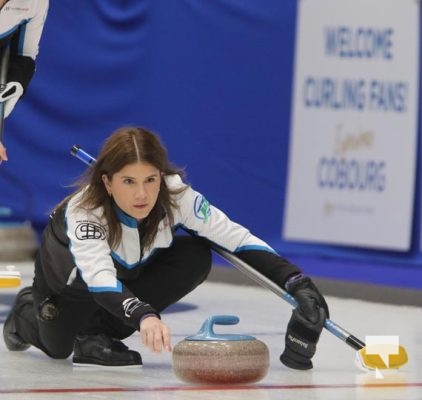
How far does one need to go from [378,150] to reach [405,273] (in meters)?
0.55

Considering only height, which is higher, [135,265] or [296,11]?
[296,11]

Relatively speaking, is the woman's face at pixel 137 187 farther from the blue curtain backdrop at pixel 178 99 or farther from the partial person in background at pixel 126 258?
the blue curtain backdrop at pixel 178 99

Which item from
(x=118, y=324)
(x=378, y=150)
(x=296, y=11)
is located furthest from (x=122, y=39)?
(x=118, y=324)

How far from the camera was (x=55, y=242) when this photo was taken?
450cm

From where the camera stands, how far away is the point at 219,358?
13.3ft

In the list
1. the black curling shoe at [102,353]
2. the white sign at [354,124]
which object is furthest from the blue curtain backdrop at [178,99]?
the black curling shoe at [102,353]

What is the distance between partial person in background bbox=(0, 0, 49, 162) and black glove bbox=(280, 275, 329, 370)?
1.43 metres

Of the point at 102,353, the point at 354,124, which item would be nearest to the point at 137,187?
the point at 102,353

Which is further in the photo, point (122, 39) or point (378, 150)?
point (122, 39)

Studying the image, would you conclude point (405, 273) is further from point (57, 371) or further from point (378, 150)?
point (57, 371)

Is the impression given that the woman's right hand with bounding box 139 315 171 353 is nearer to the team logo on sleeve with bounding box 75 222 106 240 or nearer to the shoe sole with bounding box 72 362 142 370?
the team logo on sleeve with bounding box 75 222 106 240

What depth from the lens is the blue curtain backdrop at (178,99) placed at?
24.5ft

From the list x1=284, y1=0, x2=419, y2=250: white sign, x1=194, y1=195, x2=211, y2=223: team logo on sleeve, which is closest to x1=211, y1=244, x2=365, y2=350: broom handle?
x1=194, y1=195, x2=211, y2=223: team logo on sleeve

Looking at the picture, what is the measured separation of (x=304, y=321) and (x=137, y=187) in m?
0.59
